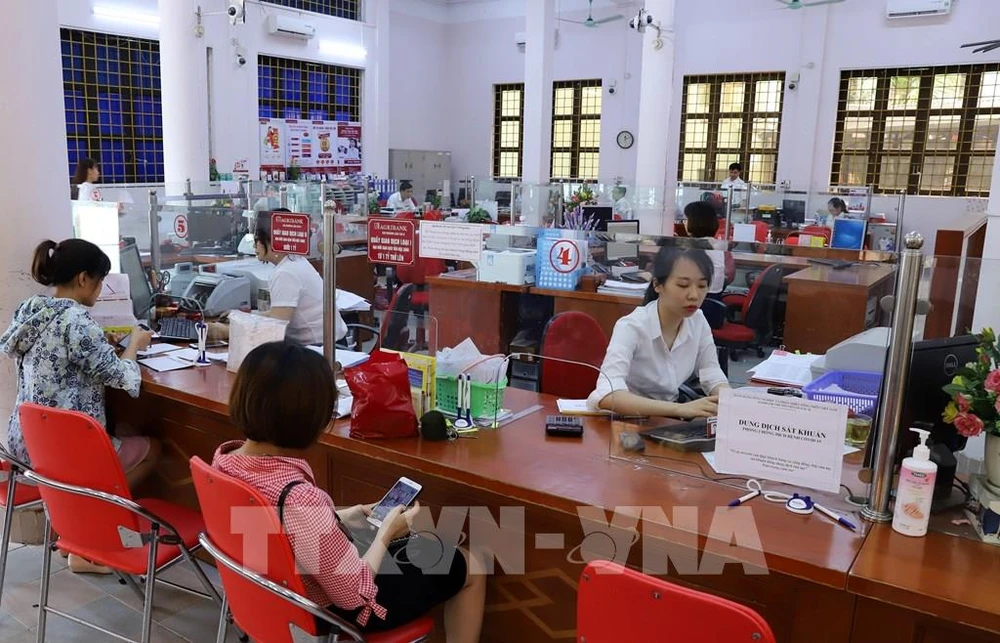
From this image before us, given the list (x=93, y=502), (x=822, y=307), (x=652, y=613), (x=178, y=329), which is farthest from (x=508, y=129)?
(x=652, y=613)

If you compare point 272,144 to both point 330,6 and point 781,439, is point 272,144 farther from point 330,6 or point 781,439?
point 781,439

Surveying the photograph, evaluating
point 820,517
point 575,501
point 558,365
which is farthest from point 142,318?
point 820,517

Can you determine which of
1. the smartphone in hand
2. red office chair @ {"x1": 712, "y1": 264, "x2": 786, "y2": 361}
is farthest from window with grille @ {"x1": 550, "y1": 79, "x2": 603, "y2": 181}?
the smartphone in hand

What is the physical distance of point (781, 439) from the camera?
1682mm

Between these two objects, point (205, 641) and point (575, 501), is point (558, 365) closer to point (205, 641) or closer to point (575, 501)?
point (575, 501)

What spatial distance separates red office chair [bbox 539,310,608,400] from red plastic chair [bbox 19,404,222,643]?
1.33 metres

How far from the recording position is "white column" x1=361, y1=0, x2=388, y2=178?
1280cm

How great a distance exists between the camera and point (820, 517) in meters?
1.65

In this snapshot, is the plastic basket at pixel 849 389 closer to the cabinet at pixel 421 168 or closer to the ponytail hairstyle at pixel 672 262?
the ponytail hairstyle at pixel 672 262

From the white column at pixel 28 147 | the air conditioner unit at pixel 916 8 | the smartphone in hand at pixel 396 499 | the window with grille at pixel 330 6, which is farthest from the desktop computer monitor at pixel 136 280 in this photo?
the air conditioner unit at pixel 916 8

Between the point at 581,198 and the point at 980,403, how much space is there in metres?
6.51

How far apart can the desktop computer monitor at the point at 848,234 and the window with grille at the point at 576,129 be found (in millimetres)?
6606

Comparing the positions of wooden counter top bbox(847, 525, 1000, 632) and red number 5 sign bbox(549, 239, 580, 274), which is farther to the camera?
red number 5 sign bbox(549, 239, 580, 274)

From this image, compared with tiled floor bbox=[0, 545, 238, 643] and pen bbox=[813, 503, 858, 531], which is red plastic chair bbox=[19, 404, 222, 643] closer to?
tiled floor bbox=[0, 545, 238, 643]
